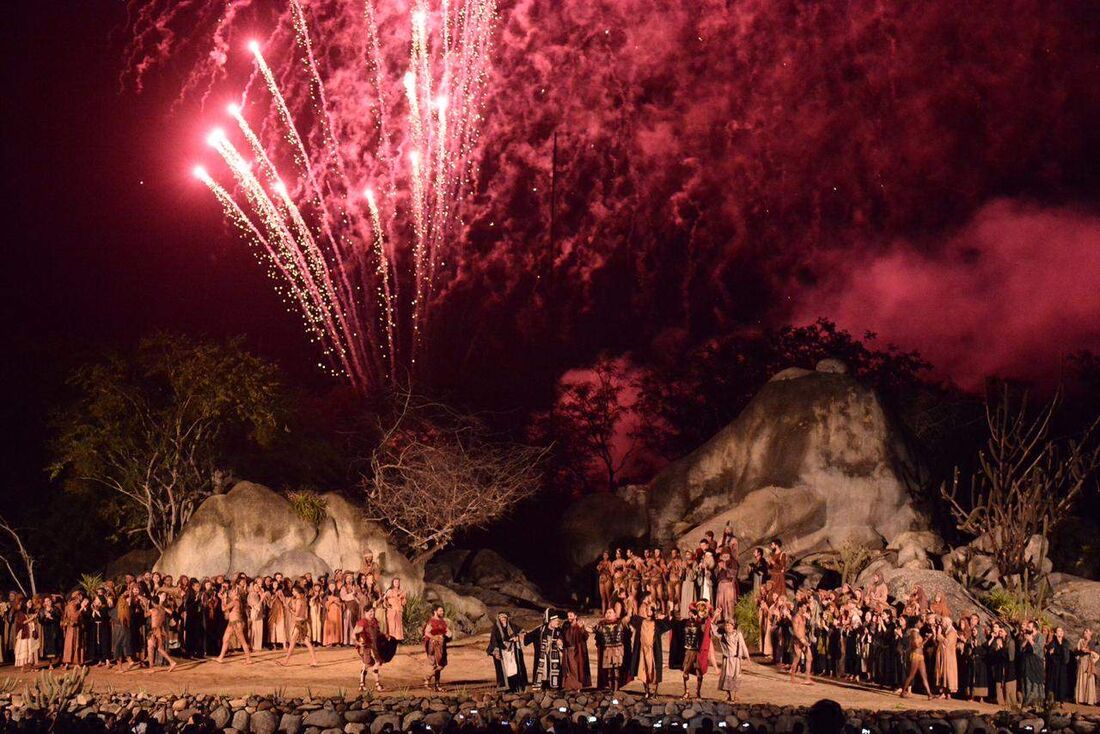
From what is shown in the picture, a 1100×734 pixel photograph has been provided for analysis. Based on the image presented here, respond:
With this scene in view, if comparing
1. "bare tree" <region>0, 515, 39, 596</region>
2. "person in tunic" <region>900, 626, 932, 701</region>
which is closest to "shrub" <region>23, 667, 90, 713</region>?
"bare tree" <region>0, 515, 39, 596</region>

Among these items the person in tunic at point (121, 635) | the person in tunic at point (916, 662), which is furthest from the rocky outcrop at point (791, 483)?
the person in tunic at point (121, 635)

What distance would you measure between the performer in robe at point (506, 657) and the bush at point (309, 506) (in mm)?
8642

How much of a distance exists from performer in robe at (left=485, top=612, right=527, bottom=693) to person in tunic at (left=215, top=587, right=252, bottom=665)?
522cm

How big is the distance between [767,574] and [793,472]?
5006 mm

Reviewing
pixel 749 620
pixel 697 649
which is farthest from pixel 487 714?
pixel 749 620

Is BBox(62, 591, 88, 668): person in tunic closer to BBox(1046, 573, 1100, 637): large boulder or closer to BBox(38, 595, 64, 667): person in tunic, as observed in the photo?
BBox(38, 595, 64, 667): person in tunic

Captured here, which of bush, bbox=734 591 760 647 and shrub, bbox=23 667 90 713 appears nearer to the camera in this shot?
shrub, bbox=23 667 90 713

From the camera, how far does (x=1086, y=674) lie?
1700cm

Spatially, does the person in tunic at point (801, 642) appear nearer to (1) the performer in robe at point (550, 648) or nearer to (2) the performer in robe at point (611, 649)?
Result: (2) the performer in robe at point (611, 649)

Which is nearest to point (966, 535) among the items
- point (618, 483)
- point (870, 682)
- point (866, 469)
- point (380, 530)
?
point (866, 469)

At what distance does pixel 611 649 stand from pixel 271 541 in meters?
9.57

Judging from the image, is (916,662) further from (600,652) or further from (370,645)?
(370,645)

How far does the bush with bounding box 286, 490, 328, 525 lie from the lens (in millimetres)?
23641

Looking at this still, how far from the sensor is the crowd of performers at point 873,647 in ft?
52.6
